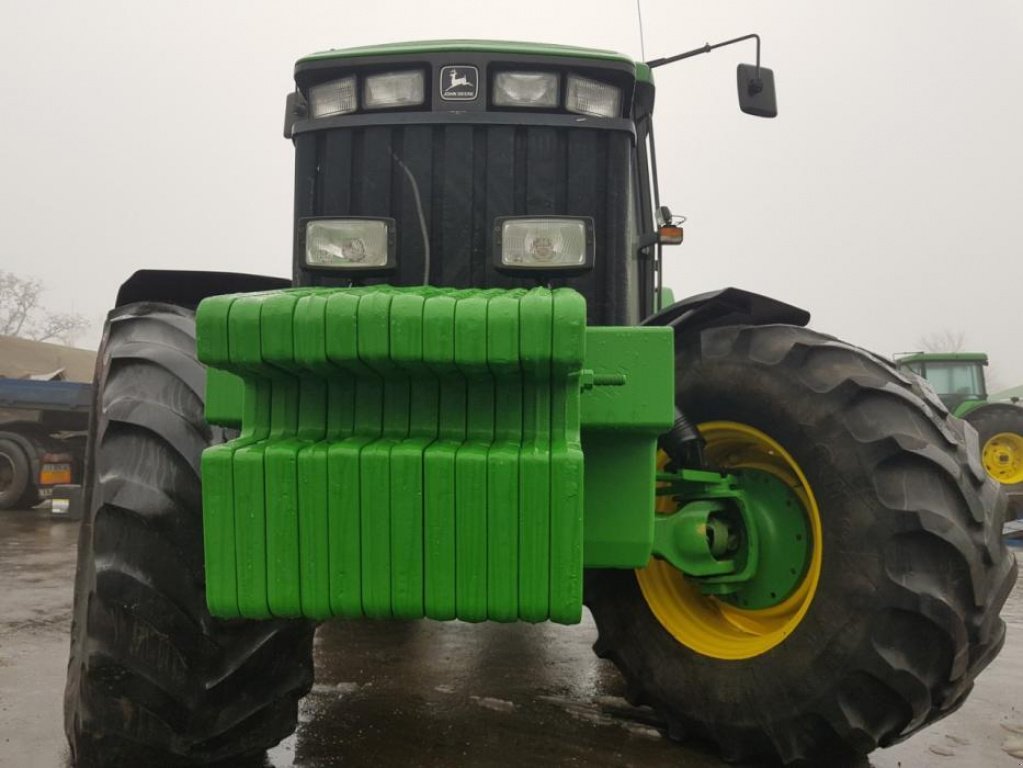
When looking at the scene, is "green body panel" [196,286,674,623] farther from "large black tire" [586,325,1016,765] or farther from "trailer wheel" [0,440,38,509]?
"trailer wheel" [0,440,38,509]

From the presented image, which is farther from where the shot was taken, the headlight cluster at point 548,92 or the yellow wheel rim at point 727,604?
the headlight cluster at point 548,92

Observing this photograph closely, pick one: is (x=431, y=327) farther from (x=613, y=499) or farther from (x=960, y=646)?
(x=960, y=646)

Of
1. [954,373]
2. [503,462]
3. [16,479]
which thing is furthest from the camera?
[954,373]

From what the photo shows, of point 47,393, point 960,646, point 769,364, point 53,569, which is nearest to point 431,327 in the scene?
point 769,364

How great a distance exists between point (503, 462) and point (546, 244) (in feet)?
3.14

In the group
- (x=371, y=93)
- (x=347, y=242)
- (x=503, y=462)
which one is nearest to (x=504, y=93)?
(x=371, y=93)

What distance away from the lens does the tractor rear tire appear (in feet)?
40.7

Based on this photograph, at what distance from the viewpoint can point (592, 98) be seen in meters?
3.16

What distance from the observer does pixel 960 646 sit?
2539mm

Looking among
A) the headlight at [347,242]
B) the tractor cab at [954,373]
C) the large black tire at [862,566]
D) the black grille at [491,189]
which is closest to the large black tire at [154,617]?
the headlight at [347,242]

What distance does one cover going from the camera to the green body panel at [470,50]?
3113mm

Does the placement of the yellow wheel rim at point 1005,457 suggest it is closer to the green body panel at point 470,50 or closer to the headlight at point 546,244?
the green body panel at point 470,50

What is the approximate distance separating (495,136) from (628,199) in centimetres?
50

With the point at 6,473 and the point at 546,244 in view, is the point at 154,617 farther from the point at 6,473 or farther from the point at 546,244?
the point at 6,473
